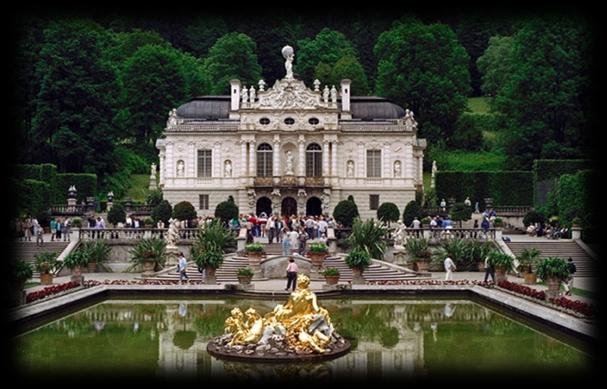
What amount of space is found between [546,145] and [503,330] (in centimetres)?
3757

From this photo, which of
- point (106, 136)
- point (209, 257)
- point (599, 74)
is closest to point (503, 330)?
point (599, 74)

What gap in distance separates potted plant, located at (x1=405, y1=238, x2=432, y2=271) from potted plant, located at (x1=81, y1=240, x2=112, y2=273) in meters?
11.8

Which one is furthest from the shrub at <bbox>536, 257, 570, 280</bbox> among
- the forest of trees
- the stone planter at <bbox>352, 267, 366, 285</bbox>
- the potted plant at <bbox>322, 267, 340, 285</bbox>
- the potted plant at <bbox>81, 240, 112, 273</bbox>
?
the forest of trees

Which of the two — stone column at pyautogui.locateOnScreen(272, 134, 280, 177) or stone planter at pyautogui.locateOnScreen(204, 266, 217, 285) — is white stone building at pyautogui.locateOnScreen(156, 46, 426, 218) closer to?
stone column at pyautogui.locateOnScreen(272, 134, 280, 177)

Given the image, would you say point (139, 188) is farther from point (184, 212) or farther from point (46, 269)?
point (46, 269)

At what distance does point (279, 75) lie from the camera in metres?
79.0

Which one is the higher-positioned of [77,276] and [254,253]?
[254,253]

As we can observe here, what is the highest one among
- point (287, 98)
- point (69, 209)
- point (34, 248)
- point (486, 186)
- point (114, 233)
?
point (287, 98)

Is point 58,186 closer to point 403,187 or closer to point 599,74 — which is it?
point 403,187

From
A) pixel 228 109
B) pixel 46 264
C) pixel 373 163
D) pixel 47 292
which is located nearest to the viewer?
pixel 47 292

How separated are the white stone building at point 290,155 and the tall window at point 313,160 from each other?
0.06 m

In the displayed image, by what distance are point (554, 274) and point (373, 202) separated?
26971mm

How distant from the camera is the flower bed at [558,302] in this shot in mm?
16484

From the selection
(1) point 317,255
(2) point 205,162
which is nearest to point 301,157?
(2) point 205,162
